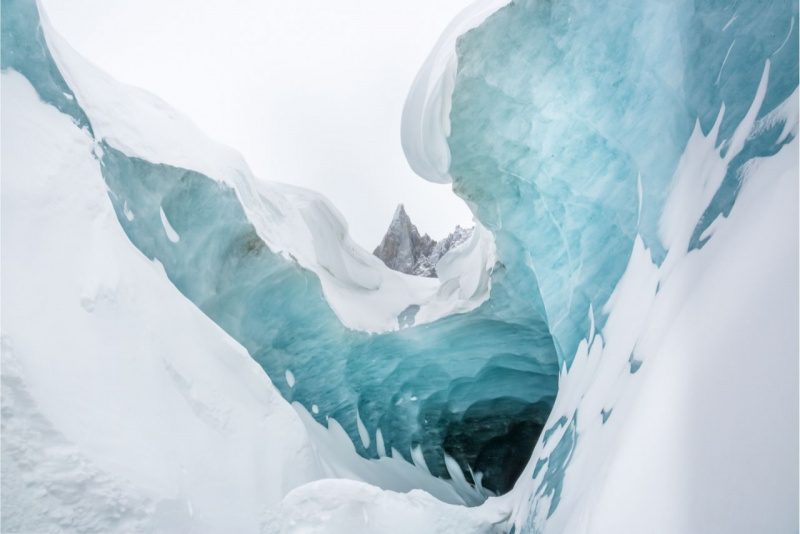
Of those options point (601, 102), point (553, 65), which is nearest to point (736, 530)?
point (601, 102)

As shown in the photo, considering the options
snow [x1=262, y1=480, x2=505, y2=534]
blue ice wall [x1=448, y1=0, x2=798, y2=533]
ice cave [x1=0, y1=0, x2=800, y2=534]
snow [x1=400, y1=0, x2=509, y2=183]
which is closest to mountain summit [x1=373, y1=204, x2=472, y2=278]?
ice cave [x1=0, y1=0, x2=800, y2=534]

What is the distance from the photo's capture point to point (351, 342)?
19.2 feet

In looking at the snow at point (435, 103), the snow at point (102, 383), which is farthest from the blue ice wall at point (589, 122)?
the snow at point (102, 383)

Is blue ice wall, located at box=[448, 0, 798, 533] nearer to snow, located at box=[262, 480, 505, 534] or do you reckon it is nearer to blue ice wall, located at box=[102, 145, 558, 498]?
snow, located at box=[262, 480, 505, 534]

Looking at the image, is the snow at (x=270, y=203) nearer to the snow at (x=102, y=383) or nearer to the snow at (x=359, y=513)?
the snow at (x=102, y=383)

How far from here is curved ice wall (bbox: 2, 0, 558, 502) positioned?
4246mm

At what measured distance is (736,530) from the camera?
1138mm

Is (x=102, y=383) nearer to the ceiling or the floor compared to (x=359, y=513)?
nearer to the ceiling

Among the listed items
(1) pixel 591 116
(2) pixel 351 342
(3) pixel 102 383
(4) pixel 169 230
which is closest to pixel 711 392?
(3) pixel 102 383

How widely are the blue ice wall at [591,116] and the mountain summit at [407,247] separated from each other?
615 centimetres

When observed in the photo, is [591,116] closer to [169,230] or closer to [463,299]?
[463,299]

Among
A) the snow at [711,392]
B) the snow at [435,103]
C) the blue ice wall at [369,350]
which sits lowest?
the blue ice wall at [369,350]

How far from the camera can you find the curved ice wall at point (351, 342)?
13.9 feet

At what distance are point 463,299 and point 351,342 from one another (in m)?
1.42
